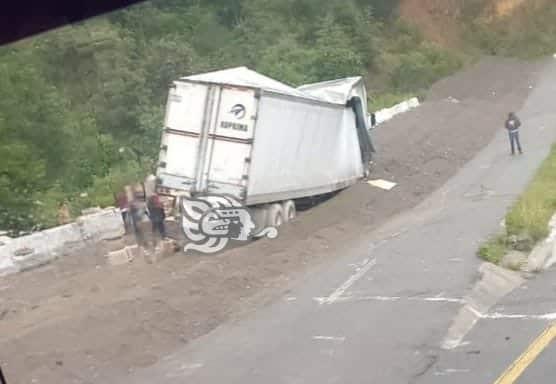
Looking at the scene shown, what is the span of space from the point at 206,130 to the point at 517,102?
25378mm

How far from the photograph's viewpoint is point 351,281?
1620 cm

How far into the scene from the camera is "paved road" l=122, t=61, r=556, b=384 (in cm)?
1167

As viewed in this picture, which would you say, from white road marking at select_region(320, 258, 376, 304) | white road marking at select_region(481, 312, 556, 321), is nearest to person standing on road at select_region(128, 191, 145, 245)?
white road marking at select_region(320, 258, 376, 304)

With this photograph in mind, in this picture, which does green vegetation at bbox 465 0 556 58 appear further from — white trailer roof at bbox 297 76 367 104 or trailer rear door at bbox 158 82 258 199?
trailer rear door at bbox 158 82 258 199

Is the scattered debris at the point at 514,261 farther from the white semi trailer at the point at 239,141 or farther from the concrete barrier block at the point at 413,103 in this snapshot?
the concrete barrier block at the point at 413,103

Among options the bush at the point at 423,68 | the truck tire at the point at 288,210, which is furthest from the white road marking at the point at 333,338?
the bush at the point at 423,68

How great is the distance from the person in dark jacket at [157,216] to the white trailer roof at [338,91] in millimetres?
5548

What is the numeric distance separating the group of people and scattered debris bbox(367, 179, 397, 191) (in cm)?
681

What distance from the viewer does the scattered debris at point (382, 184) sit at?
85.7 feet

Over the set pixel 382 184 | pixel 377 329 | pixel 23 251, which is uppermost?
pixel 382 184

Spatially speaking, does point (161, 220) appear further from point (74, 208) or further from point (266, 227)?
point (74, 208)

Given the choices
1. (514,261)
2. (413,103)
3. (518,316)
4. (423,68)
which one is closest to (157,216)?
(514,261)

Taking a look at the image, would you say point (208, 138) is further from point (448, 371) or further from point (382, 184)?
point (448, 371)

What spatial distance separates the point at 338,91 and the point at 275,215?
5.28 meters
